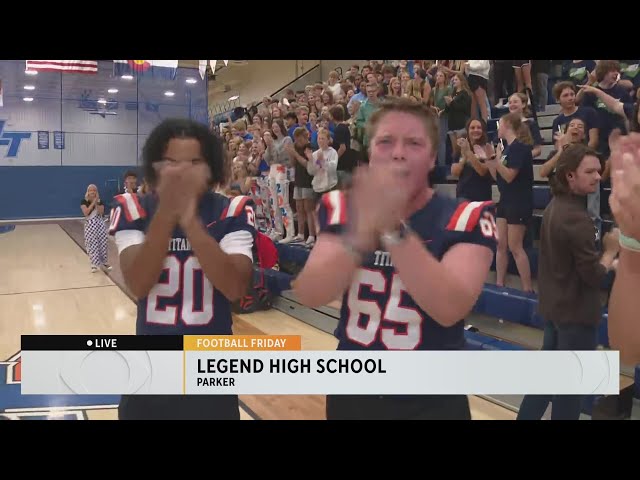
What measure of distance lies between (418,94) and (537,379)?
3.39ft

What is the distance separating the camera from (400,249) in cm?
155

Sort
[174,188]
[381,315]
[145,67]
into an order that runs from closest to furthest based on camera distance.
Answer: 1. [381,315]
2. [174,188]
3. [145,67]

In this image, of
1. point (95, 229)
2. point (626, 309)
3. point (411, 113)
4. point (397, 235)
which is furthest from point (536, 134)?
point (95, 229)

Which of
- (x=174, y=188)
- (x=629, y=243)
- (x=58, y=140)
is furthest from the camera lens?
(x=58, y=140)

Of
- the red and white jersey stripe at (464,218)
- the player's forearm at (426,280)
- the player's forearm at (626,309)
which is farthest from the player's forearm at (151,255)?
the player's forearm at (626,309)

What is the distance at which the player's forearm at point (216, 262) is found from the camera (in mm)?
1685

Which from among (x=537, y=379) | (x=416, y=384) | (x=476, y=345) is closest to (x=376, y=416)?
(x=416, y=384)

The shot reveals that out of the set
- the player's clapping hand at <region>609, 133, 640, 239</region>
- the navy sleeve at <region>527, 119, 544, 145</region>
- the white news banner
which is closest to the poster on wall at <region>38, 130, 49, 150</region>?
the white news banner

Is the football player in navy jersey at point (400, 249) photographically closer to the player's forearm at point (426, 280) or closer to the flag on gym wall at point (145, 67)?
the player's forearm at point (426, 280)

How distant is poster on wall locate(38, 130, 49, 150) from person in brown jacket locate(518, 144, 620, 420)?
185cm

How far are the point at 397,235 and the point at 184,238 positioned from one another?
65 centimetres

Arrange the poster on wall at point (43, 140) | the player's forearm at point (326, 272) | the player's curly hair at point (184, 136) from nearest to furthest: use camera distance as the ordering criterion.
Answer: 1. the player's forearm at point (326, 272)
2. the player's curly hair at point (184, 136)
3. the poster on wall at point (43, 140)

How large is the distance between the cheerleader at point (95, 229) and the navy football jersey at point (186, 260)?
12 centimetres

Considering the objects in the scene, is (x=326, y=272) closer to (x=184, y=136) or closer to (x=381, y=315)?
(x=381, y=315)
